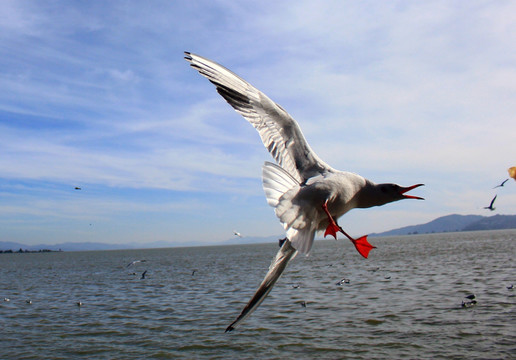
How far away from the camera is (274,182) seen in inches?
146

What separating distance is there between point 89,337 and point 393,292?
52.1 ft

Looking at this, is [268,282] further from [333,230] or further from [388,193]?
[388,193]

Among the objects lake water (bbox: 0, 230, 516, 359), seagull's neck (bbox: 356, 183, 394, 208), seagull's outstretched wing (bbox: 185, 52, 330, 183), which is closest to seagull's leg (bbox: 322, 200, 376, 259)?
seagull's neck (bbox: 356, 183, 394, 208)

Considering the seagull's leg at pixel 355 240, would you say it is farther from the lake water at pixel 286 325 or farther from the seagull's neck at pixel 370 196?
the lake water at pixel 286 325

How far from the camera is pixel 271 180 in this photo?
3686mm

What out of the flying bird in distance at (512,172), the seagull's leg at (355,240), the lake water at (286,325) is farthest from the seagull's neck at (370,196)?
the lake water at (286,325)

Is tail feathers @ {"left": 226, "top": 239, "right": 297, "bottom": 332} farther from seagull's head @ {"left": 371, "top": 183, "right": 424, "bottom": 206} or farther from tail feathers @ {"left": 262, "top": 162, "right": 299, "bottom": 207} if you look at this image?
seagull's head @ {"left": 371, "top": 183, "right": 424, "bottom": 206}

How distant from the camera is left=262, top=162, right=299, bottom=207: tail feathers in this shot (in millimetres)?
3598

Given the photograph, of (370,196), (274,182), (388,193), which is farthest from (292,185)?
(388,193)

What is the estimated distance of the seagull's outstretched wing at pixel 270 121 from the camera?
436 centimetres

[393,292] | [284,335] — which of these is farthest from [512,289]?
[284,335]

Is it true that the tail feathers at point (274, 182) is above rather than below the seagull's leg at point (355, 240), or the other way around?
above

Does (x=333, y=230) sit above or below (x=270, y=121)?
below

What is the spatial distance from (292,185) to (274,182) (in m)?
0.17
